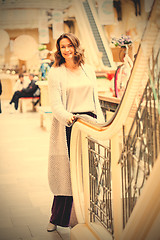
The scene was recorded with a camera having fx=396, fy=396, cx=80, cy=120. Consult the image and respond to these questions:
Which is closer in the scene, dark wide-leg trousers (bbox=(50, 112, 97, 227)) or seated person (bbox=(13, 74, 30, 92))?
dark wide-leg trousers (bbox=(50, 112, 97, 227))

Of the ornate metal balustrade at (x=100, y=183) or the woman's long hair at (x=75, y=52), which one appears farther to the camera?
the woman's long hair at (x=75, y=52)

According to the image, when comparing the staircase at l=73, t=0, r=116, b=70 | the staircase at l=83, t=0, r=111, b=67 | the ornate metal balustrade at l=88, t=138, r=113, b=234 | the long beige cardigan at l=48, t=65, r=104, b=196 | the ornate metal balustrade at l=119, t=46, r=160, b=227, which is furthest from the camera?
the staircase at l=83, t=0, r=111, b=67

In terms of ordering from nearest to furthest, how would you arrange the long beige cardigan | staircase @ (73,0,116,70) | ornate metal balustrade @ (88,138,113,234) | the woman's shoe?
1. ornate metal balustrade @ (88,138,113,234)
2. the long beige cardigan
3. the woman's shoe
4. staircase @ (73,0,116,70)

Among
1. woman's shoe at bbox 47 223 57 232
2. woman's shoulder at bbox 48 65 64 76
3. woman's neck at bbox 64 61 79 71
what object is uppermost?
woman's neck at bbox 64 61 79 71

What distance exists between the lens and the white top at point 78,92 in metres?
3.01

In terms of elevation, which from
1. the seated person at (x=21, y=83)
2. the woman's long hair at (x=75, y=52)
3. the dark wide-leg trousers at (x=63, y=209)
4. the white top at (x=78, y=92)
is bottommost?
the dark wide-leg trousers at (x=63, y=209)

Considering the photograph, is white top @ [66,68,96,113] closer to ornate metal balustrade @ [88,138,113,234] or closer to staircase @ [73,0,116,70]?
ornate metal balustrade @ [88,138,113,234]

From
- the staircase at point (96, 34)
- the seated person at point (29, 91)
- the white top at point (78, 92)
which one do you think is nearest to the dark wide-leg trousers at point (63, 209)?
the white top at point (78, 92)

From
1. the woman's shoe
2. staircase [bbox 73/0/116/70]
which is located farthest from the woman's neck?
staircase [bbox 73/0/116/70]

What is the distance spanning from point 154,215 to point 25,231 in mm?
1909

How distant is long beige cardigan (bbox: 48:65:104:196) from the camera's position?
296 centimetres

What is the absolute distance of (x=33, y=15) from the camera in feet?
67.5

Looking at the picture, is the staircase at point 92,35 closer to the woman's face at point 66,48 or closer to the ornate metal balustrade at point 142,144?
the woman's face at point 66,48

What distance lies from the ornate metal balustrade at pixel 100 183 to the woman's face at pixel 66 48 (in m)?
0.68
